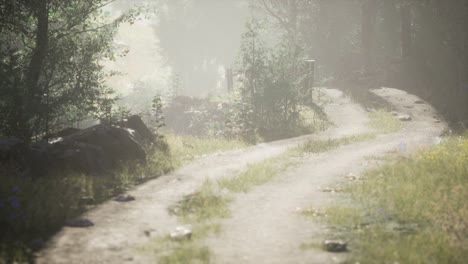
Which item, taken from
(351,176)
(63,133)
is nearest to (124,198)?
(63,133)

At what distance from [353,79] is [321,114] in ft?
38.1

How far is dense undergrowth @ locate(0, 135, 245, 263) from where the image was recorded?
7398 mm

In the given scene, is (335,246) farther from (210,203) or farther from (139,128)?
(139,128)

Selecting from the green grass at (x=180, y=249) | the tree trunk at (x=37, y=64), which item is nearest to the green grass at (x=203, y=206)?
the green grass at (x=180, y=249)

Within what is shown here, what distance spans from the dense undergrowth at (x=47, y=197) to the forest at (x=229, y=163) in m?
0.04

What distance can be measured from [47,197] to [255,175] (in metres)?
5.36

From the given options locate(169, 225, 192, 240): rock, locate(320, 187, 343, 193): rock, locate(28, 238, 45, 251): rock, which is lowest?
locate(169, 225, 192, 240): rock

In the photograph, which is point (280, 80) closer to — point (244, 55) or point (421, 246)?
point (244, 55)

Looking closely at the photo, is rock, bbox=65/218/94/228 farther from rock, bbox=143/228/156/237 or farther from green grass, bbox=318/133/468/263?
green grass, bbox=318/133/468/263

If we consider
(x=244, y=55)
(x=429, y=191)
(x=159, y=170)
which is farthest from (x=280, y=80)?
(x=429, y=191)

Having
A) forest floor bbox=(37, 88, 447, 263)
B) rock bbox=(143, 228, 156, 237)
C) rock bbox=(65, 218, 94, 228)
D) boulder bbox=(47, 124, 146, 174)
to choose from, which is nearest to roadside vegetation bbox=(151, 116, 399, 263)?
forest floor bbox=(37, 88, 447, 263)

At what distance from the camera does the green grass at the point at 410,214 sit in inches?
269

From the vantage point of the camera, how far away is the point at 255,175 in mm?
11906

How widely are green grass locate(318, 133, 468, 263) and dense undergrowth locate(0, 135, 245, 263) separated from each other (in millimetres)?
5185
